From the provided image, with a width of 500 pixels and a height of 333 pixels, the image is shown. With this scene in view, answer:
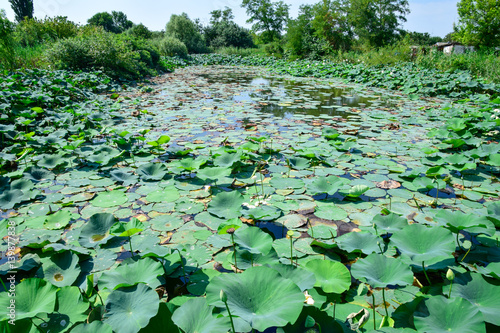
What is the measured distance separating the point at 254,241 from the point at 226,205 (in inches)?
20.9

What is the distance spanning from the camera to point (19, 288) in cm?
93

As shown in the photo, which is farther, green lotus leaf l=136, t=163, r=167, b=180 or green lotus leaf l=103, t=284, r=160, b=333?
green lotus leaf l=136, t=163, r=167, b=180

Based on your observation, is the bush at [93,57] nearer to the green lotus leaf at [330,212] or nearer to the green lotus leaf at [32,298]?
the green lotus leaf at [330,212]

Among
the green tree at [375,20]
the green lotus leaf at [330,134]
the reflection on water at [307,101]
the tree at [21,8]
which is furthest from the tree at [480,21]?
the tree at [21,8]

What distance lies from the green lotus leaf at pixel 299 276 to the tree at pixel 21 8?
35520 mm

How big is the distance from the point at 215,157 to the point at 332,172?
102 cm

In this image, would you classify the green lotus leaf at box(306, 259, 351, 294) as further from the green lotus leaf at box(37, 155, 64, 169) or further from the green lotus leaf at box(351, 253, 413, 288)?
the green lotus leaf at box(37, 155, 64, 169)

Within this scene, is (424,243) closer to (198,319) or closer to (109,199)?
(198,319)

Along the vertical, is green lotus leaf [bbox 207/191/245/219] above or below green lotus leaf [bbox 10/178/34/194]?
below

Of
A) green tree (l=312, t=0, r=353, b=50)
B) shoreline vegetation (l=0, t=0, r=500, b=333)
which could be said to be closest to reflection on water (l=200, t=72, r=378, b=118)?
shoreline vegetation (l=0, t=0, r=500, b=333)

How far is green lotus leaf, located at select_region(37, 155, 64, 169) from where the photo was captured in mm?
2275

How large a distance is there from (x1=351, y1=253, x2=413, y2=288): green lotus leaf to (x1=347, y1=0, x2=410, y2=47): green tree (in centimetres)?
1831

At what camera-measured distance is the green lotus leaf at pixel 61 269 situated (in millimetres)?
1116

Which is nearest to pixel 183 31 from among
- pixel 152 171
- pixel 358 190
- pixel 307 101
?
pixel 307 101
